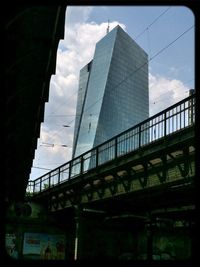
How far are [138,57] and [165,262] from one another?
73063mm

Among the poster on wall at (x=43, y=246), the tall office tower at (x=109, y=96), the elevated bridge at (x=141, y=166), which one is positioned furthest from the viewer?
the tall office tower at (x=109, y=96)

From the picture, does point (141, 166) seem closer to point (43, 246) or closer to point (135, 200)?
point (135, 200)

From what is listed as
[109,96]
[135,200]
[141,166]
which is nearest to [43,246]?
[135,200]

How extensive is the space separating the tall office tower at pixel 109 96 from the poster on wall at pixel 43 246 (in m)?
29.9

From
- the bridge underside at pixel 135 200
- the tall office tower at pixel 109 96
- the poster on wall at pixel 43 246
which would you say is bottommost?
the poster on wall at pixel 43 246

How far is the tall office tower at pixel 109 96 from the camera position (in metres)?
72.3

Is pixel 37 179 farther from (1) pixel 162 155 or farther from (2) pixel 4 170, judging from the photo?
(2) pixel 4 170

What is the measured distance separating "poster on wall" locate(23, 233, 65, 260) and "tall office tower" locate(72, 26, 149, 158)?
29919mm

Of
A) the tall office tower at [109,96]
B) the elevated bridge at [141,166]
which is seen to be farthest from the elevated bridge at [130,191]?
the tall office tower at [109,96]

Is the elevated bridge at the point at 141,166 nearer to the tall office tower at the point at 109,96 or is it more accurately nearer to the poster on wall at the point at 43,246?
the poster on wall at the point at 43,246

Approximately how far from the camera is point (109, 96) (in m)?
87.9

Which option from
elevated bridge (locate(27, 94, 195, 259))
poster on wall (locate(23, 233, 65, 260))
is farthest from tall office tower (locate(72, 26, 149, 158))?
poster on wall (locate(23, 233, 65, 260))

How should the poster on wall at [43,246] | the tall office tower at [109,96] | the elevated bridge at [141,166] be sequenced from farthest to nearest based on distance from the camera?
the tall office tower at [109,96]
the poster on wall at [43,246]
the elevated bridge at [141,166]

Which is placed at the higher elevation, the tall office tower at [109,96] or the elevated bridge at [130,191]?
the tall office tower at [109,96]
